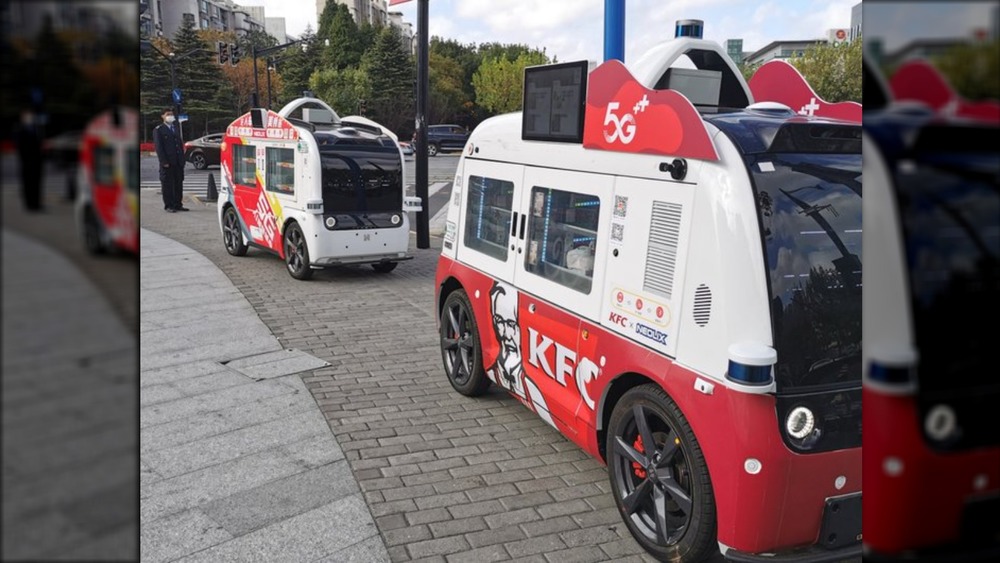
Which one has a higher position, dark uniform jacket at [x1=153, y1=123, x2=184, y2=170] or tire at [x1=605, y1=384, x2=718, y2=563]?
dark uniform jacket at [x1=153, y1=123, x2=184, y2=170]

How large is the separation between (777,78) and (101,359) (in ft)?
16.1

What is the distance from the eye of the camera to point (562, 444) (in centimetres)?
523

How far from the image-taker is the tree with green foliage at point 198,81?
261 centimetres

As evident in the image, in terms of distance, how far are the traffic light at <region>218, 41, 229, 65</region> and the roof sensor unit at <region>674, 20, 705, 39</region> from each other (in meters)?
2.23

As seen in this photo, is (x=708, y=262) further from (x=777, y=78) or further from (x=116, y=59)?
(x=116, y=59)

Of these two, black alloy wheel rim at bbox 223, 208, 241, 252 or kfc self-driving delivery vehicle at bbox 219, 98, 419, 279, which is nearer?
kfc self-driving delivery vehicle at bbox 219, 98, 419, 279

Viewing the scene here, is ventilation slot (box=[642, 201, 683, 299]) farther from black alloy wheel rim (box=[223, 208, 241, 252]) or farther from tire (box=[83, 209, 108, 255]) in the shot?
black alloy wheel rim (box=[223, 208, 241, 252])

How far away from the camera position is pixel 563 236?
441 centimetres

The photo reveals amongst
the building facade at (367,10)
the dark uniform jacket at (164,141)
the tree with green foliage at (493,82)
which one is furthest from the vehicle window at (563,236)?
the tree with green foliage at (493,82)

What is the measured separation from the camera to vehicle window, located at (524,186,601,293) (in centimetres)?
409

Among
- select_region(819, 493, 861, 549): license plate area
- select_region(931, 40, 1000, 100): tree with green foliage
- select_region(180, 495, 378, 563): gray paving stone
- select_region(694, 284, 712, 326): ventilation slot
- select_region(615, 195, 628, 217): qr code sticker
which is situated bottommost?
select_region(180, 495, 378, 563): gray paving stone

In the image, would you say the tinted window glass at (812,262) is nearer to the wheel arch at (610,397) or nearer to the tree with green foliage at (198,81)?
the wheel arch at (610,397)

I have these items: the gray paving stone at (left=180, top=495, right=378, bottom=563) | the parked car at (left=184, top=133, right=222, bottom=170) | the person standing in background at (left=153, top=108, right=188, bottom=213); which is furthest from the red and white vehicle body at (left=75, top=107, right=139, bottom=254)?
the parked car at (left=184, top=133, right=222, bottom=170)

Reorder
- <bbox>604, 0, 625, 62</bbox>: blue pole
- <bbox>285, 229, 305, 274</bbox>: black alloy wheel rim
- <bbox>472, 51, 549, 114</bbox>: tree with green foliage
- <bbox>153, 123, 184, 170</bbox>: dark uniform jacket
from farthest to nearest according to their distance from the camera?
1. <bbox>472, 51, 549, 114</bbox>: tree with green foliage
2. <bbox>285, 229, 305, 274</bbox>: black alloy wheel rim
3. <bbox>604, 0, 625, 62</bbox>: blue pole
4. <bbox>153, 123, 184, 170</bbox>: dark uniform jacket
